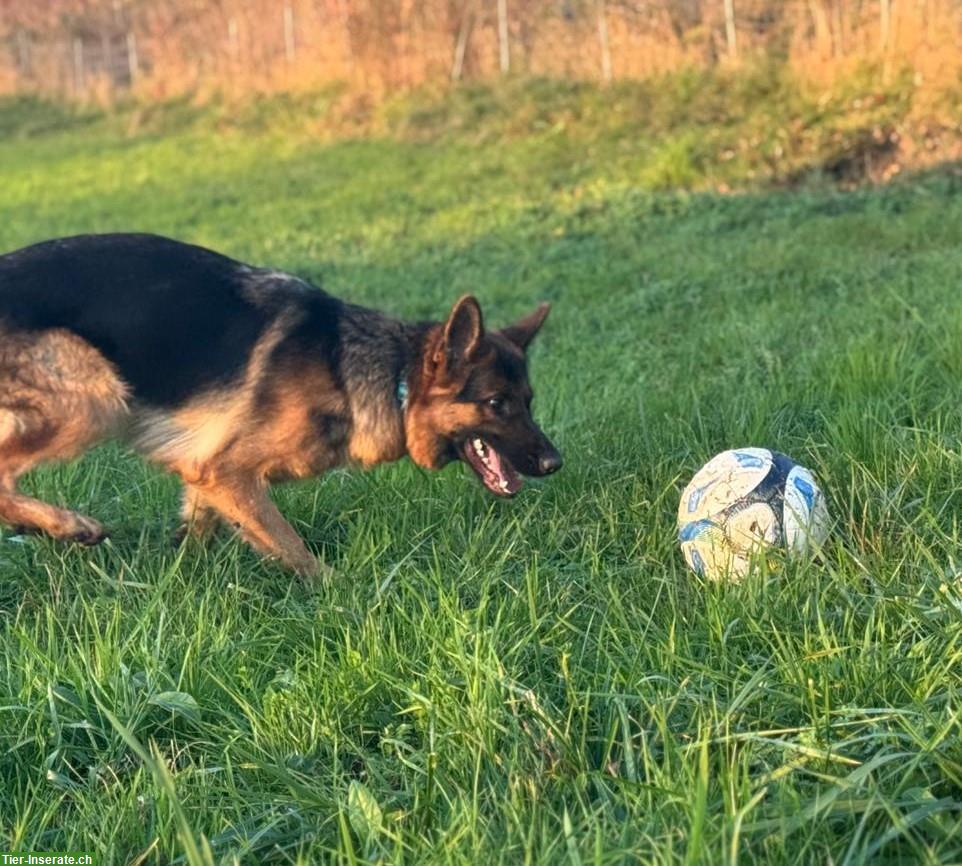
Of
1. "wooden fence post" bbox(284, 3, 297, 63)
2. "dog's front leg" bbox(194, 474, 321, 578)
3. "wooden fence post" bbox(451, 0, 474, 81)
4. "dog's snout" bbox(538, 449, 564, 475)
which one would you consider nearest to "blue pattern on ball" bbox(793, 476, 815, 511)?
"dog's snout" bbox(538, 449, 564, 475)

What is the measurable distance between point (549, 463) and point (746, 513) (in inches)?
A: 35.4

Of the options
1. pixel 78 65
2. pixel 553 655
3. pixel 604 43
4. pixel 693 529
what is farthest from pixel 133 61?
pixel 553 655

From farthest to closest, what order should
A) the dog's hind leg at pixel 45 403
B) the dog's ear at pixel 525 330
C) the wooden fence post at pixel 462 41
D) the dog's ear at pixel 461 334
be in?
the wooden fence post at pixel 462 41
the dog's ear at pixel 525 330
the dog's ear at pixel 461 334
the dog's hind leg at pixel 45 403

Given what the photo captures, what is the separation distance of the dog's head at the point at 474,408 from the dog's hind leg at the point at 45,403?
3.69 feet

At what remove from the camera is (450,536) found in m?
3.56

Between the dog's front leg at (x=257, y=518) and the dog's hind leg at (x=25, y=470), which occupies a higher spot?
the dog's hind leg at (x=25, y=470)

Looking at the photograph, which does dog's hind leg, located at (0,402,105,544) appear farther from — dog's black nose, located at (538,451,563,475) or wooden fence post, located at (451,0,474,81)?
wooden fence post, located at (451,0,474,81)

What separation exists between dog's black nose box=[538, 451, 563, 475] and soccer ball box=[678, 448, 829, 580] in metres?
0.61

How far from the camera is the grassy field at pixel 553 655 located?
2.00 meters

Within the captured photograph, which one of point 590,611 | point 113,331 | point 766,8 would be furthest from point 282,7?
point 590,611

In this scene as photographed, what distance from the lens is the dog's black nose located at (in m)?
3.89

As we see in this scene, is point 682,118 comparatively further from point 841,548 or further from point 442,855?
point 442,855

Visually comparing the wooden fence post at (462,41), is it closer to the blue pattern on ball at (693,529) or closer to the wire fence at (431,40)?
the wire fence at (431,40)

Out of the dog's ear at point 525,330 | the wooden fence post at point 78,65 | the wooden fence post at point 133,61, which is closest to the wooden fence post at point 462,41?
the wooden fence post at point 133,61
